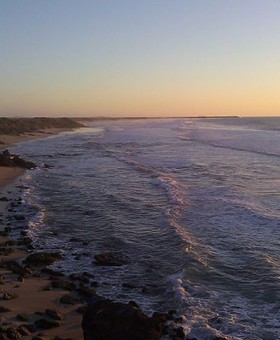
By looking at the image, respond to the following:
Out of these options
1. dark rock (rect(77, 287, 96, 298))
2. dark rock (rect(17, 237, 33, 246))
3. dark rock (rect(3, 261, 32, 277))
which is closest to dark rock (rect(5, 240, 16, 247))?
dark rock (rect(17, 237, 33, 246))

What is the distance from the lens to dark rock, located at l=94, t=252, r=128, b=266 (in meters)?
12.8

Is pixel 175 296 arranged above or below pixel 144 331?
below

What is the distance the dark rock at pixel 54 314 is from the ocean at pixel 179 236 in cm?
163

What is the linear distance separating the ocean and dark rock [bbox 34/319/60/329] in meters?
2.02

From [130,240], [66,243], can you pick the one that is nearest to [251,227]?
[130,240]

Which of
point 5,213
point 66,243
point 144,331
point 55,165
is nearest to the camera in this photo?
point 144,331

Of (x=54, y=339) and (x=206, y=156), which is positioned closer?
(x=54, y=339)

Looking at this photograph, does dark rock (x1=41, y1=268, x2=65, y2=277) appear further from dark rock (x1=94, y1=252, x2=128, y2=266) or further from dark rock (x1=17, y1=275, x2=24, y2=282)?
dark rock (x1=94, y1=252, x2=128, y2=266)

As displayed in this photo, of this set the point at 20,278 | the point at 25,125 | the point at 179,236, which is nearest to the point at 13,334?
the point at 20,278

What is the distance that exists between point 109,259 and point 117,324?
588cm

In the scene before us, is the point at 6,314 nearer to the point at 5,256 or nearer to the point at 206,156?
the point at 5,256

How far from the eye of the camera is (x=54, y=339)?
8086mm

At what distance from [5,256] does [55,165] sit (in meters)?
22.8

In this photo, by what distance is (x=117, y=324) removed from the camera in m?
7.20
